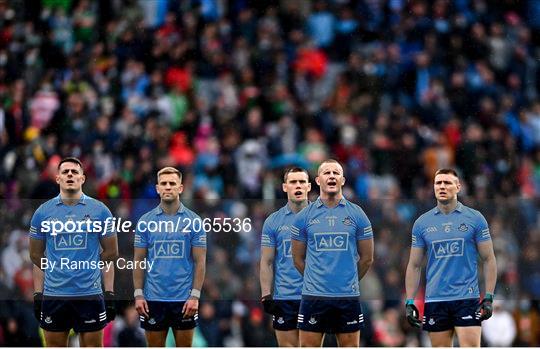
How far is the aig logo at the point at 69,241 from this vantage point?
15984mm

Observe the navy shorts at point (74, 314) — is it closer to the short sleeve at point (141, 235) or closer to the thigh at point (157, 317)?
the thigh at point (157, 317)

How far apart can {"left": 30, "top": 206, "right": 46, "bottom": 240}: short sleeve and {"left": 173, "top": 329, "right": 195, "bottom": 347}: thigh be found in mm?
1768

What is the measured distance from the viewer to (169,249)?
632 inches

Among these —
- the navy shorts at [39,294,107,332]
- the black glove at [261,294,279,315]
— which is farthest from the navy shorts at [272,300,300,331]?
the navy shorts at [39,294,107,332]

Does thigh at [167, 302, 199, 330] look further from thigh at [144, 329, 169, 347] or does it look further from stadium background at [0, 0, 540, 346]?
stadium background at [0, 0, 540, 346]

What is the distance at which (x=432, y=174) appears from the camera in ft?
74.7

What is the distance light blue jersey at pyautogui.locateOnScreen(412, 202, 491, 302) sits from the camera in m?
15.7

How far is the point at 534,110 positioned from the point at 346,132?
3.18 m

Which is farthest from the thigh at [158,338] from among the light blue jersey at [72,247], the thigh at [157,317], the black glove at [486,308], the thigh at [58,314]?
the black glove at [486,308]

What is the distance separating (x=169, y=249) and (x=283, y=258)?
4.25ft

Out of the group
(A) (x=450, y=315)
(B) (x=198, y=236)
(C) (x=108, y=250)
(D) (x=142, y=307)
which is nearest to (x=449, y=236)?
(A) (x=450, y=315)

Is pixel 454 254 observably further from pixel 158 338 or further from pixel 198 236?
pixel 158 338

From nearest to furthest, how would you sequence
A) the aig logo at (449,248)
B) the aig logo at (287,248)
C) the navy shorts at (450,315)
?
the navy shorts at (450,315) < the aig logo at (449,248) < the aig logo at (287,248)

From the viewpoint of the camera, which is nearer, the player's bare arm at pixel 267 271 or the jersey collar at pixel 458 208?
the jersey collar at pixel 458 208
